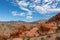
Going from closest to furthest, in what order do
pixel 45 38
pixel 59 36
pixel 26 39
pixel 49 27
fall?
pixel 59 36 → pixel 45 38 → pixel 26 39 → pixel 49 27

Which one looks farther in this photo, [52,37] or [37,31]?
[37,31]

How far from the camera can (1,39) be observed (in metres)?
42.5

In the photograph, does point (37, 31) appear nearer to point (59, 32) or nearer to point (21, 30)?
point (21, 30)

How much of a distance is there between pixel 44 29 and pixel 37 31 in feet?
8.72

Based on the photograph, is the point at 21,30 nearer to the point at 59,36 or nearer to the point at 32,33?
the point at 32,33

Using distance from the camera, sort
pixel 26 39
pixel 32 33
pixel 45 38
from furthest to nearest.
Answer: pixel 32 33
pixel 26 39
pixel 45 38

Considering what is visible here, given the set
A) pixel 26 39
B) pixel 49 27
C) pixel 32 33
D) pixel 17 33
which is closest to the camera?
pixel 26 39

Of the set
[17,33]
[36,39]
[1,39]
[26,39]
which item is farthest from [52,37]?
[1,39]

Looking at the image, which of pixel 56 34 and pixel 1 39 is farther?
pixel 1 39

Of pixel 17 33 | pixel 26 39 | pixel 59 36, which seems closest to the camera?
pixel 59 36

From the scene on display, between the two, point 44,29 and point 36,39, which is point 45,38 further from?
point 44,29

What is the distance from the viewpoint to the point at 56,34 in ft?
91.4

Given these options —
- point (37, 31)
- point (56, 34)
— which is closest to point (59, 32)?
point (56, 34)

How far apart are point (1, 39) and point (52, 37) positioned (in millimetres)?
18590
